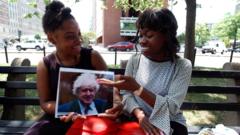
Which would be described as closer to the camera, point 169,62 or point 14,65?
point 169,62

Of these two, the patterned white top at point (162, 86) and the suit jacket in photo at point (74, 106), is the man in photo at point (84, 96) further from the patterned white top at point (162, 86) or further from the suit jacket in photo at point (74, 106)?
the patterned white top at point (162, 86)

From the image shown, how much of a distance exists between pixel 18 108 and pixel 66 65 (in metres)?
1.79

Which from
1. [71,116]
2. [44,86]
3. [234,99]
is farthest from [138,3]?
[71,116]

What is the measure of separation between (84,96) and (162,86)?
57 cm

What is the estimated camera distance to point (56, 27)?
2.36 m

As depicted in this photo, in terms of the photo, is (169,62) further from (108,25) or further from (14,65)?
(108,25)

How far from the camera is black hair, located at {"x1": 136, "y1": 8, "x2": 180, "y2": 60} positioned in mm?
2209

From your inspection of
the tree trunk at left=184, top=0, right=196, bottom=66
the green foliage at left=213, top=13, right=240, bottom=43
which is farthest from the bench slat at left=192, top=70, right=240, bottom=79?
the green foliage at left=213, top=13, right=240, bottom=43

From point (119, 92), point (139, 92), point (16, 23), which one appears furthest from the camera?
point (16, 23)

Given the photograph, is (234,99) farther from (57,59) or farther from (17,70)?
(17,70)

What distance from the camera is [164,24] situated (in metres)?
2.21

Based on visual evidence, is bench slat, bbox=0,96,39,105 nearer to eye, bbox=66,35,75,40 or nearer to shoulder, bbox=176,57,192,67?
eye, bbox=66,35,75,40

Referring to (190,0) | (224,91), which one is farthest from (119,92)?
(190,0)

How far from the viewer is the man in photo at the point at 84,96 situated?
2230mm
